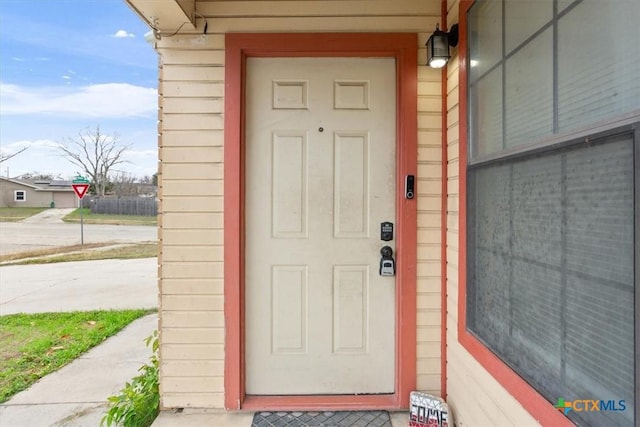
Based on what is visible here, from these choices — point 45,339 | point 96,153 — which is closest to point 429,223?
point 45,339

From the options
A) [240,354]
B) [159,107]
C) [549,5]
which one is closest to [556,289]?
[549,5]

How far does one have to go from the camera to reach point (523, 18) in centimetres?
122

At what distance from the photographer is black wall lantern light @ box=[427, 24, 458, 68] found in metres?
1.73

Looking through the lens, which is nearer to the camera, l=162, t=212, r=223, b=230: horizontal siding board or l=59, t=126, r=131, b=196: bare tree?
l=162, t=212, r=223, b=230: horizontal siding board

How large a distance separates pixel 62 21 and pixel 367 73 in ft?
45.5

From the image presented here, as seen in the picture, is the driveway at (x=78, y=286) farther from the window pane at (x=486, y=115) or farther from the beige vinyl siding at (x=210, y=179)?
the window pane at (x=486, y=115)

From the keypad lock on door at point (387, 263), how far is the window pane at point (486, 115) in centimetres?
68

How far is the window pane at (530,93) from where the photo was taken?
3.54 feet

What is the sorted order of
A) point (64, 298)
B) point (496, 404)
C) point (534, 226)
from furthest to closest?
point (64, 298), point (496, 404), point (534, 226)

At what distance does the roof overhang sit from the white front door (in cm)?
40


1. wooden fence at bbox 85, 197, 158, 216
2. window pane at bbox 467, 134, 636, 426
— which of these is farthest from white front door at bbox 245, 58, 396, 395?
wooden fence at bbox 85, 197, 158, 216

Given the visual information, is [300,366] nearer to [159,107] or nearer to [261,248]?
[261,248]

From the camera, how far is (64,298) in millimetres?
4762

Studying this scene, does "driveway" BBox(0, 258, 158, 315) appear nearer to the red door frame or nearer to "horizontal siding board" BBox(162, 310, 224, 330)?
"horizontal siding board" BBox(162, 310, 224, 330)
